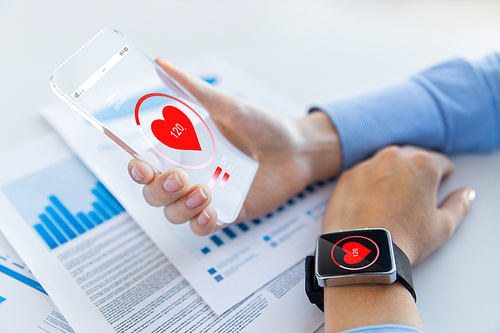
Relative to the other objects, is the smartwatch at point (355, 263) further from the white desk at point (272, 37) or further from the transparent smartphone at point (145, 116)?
the white desk at point (272, 37)

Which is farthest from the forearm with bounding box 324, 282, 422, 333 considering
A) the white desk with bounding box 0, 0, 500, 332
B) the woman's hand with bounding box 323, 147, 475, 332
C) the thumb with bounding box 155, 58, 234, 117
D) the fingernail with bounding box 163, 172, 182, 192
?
the white desk with bounding box 0, 0, 500, 332

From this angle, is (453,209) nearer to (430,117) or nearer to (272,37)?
(430,117)

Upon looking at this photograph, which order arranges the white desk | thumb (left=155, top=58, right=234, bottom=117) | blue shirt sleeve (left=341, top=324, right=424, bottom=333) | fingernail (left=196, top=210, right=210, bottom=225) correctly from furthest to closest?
the white desk < thumb (left=155, top=58, right=234, bottom=117) < fingernail (left=196, top=210, right=210, bottom=225) < blue shirt sleeve (left=341, top=324, right=424, bottom=333)

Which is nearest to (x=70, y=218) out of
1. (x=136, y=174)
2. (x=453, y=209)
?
(x=136, y=174)

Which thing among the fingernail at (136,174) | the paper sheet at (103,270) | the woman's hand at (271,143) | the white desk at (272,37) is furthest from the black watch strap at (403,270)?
the white desk at (272,37)

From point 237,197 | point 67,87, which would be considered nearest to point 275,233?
point 237,197

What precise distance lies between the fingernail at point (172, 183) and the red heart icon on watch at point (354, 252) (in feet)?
0.70

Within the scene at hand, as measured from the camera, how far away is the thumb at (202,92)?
0.58m

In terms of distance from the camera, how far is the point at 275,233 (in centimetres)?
56

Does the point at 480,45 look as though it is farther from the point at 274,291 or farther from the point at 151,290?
the point at 151,290

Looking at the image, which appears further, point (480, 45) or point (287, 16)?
point (287, 16)

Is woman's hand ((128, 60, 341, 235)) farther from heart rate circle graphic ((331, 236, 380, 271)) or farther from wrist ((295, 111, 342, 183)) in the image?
heart rate circle graphic ((331, 236, 380, 271))

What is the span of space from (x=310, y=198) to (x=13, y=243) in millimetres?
443

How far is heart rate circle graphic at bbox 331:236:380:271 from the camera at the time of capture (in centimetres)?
41
